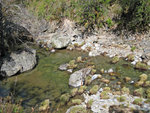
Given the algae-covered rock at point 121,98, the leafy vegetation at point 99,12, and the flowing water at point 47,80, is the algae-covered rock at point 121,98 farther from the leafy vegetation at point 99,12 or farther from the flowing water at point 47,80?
the leafy vegetation at point 99,12

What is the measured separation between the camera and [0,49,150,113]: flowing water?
6.43m

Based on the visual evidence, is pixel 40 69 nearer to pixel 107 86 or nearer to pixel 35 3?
pixel 107 86

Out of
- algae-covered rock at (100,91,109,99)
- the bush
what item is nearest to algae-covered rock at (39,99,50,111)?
algae-covered rock at (100,91,109,99)

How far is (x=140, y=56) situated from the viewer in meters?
9.86

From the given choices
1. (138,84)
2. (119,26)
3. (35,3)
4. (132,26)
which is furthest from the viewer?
(35,3)

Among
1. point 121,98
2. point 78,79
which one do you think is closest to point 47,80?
point 78,79

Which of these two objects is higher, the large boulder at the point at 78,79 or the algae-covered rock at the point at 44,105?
the large boulder at the point at 78,79

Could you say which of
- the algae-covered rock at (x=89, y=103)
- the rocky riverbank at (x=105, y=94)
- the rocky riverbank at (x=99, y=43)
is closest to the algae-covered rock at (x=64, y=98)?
the rocky riverbank at (x=105, y=94)

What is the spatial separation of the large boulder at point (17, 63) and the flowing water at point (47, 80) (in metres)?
0.33

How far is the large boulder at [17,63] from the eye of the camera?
27.0 ft

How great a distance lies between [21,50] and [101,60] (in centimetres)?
528

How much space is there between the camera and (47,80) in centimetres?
784

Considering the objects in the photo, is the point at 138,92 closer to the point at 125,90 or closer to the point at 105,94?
the point at 125,90

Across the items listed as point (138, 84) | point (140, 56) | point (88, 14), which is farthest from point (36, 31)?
point (138, 84)
